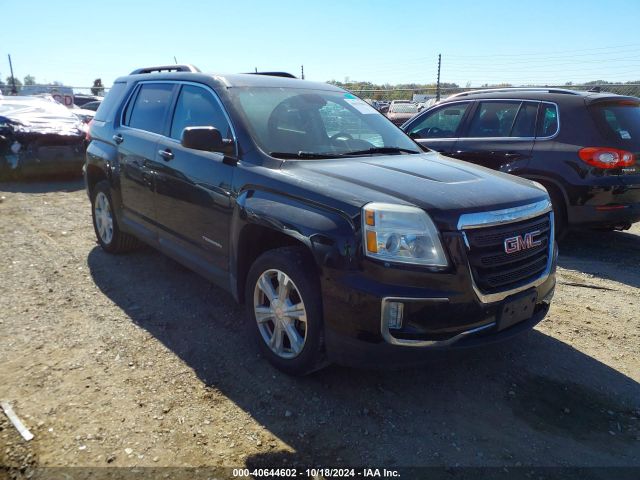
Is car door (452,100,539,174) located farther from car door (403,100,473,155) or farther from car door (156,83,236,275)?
car door (156,83,236,275)

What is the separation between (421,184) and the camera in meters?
2.90

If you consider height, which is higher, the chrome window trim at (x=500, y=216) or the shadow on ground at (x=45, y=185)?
the chrome window trim at (x=500, y=216)

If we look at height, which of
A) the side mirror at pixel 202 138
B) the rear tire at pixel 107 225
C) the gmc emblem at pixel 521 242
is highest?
the side mirror at pixel 202 138

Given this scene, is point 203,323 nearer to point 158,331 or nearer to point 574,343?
point 158,331

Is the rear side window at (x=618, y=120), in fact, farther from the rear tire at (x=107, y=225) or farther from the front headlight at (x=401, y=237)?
the rear tire at (x=107, y=225)

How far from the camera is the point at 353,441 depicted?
8.46ft

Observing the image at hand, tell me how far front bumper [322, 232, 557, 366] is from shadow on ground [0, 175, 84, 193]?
7.99 metres

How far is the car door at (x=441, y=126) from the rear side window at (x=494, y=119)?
0.19m

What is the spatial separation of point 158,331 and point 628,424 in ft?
10.2

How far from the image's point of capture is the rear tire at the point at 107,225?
17.1 feet

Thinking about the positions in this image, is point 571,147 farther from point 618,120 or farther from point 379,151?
point 379,151

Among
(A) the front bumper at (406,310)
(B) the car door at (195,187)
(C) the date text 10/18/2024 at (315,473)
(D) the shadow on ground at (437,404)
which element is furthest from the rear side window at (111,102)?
(C) the date text 10/18/2024 at (315,473)

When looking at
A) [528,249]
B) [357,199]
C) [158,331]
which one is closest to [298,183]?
[357,199]

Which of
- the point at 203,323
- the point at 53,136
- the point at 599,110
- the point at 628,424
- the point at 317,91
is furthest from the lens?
the point at 53,136
